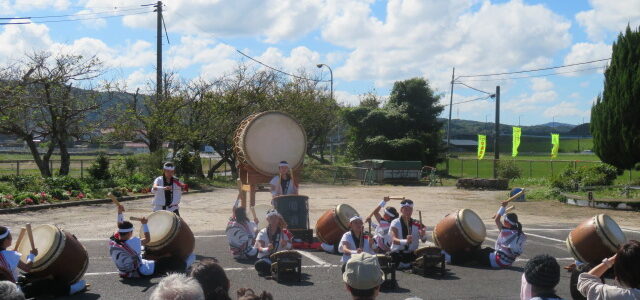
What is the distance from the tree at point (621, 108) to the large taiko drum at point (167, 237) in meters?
18.6

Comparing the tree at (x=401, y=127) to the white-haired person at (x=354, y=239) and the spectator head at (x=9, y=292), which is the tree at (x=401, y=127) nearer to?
the white-haired person at (x=354, y=239)

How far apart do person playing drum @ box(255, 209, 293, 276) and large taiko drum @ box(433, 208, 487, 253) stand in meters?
2.65

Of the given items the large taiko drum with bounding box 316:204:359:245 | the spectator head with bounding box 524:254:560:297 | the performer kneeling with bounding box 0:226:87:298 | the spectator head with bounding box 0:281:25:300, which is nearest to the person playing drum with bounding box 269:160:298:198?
the large taiko drum with bounding box 316:204:359:245

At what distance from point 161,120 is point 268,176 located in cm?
1685

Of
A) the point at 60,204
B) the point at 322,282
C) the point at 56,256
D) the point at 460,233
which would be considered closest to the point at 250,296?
the point at 56,256

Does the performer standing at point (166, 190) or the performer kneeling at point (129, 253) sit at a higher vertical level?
the performer standing at point (166, 190)

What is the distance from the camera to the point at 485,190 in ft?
97.3

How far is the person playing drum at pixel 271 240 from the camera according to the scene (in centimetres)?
948

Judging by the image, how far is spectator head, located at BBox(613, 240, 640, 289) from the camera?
4.38 m

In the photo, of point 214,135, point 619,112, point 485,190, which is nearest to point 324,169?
point 214,135

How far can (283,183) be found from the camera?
12.8m

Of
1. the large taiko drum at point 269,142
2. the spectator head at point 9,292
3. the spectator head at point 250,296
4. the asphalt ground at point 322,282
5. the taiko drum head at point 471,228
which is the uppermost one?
the large taiko drum at point 269,142

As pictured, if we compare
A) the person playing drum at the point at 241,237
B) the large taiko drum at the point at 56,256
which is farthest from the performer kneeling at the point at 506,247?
the large taiko drum at the point at 56,256

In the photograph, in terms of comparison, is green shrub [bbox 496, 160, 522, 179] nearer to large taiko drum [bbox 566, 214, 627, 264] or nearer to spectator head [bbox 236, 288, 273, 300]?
large taiko drum [bbox 566, 214, 627, 264]
